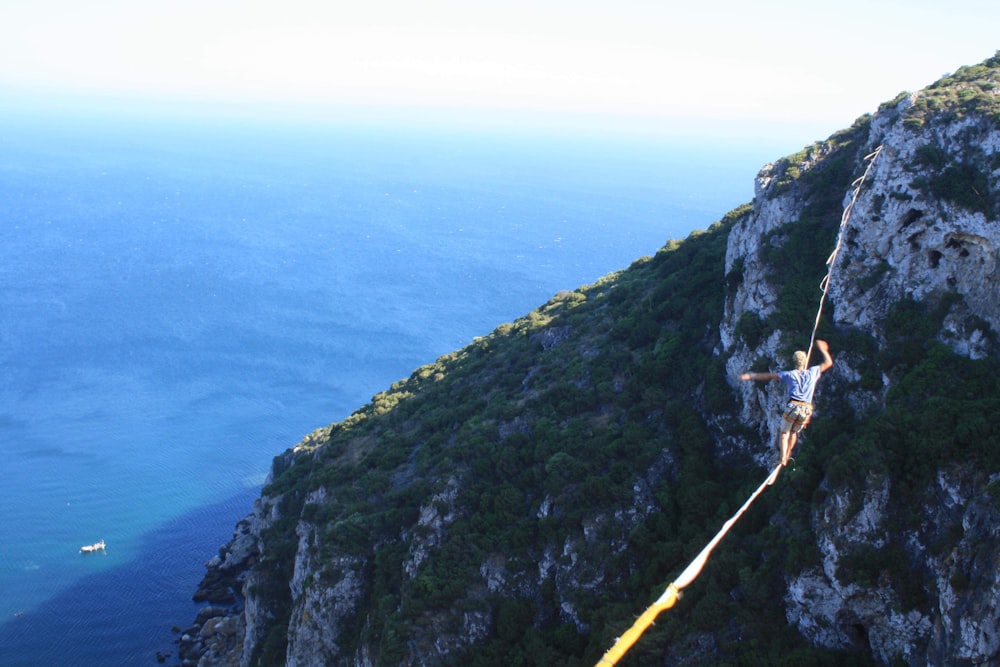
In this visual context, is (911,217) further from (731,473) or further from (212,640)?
(212,640)

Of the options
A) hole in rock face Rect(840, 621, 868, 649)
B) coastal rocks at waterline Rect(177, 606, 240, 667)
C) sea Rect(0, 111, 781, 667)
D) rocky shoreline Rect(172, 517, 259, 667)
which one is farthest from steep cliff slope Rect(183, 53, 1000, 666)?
sea Rect(0, 111, 781, 667)

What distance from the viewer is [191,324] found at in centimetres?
7488

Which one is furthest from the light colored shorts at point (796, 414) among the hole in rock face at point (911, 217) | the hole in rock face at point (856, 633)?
the hole in rock face at point (911, 217)

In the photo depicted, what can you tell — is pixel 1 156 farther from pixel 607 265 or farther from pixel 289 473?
pixel 289 473

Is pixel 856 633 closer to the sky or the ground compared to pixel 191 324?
closer to the ground

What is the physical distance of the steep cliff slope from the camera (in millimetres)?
15133

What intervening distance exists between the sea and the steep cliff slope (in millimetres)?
13408

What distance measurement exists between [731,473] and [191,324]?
65046 mm

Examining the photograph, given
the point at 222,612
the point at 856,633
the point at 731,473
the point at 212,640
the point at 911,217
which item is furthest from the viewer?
the point at 222,612

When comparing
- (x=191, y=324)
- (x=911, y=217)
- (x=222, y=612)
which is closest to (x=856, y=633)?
(x=911, y=217)

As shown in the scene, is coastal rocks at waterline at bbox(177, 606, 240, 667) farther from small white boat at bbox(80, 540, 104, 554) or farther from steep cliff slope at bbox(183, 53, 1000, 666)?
small white boat at bbox(80, 540, 104, 554)

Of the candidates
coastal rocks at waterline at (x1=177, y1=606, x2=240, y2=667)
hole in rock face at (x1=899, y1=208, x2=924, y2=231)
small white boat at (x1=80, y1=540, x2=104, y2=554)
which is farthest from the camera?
small white boat at (x1=80, y1=540, x2=104, y2=554)

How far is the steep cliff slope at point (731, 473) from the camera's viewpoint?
15.1 meters

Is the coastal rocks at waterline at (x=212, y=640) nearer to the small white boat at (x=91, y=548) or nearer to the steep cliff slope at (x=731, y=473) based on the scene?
the steep cliff slope at (x=731, y=473)
